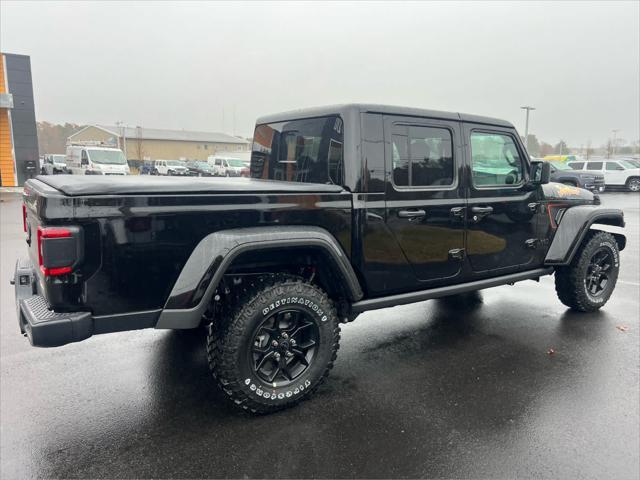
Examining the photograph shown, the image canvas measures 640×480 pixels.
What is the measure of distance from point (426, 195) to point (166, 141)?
77188 mm

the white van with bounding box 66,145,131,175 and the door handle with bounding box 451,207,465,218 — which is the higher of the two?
the white van with bounding box 66,145,131,175

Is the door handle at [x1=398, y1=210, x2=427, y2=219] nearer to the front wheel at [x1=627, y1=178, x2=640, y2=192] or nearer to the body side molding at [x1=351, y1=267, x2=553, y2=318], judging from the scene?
the body side molding at [x1=351, y1=267, x2=553, y2=318]

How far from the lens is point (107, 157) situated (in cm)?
2425

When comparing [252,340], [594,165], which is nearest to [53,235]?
[252,340]

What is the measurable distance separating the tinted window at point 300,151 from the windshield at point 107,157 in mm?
22274

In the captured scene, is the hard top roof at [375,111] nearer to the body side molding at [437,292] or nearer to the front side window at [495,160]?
the front side window at [495,160]

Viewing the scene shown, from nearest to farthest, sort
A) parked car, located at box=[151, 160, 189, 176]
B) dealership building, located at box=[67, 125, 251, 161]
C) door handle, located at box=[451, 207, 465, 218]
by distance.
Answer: door handle, located at box=[451, 207, 465, 218], parked car, located at box=[151, 160, 189, 176], dealership building, located at box=[67, 125, 251, 161]

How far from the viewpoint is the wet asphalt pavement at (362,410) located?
8.07 ft

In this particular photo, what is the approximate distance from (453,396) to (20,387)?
3.00 meters

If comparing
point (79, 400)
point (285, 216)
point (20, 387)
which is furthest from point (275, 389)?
point (20, 387)

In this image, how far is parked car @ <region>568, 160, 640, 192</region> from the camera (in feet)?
77.3

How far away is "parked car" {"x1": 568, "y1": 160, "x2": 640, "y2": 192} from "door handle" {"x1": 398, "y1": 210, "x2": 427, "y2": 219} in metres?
24.2

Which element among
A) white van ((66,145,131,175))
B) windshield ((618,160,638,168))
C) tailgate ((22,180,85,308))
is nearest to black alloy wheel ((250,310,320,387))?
tailgate ((22,180,85,308))

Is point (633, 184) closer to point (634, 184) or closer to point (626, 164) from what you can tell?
point (634, 184)
